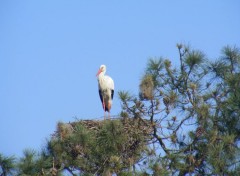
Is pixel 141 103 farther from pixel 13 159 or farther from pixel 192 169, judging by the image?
pixel 13 159

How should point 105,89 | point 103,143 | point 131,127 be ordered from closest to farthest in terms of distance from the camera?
point 103,143 < point 131,127 < point 105,89

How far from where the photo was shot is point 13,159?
8.05 meters

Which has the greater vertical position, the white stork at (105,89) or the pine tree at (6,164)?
the white stork at (105,89)

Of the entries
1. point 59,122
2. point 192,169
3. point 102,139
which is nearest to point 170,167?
point 192,169

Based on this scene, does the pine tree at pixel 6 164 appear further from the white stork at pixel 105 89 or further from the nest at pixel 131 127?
the white stork at pixel 105 89

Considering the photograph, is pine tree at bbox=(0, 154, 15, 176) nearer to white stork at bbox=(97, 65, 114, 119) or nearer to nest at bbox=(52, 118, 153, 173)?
nest at bbox=(52, 118, 153, 173)

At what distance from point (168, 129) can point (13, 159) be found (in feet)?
5.47

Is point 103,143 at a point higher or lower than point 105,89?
lower

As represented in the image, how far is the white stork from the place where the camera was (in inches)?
506

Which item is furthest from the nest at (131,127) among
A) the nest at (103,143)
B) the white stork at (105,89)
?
the white stork at (105,89)

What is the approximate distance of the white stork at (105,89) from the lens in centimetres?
1285

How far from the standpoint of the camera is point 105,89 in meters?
12.9

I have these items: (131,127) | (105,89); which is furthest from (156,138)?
(105,89)

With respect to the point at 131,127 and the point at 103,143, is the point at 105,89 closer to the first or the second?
the point at 131,127
